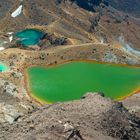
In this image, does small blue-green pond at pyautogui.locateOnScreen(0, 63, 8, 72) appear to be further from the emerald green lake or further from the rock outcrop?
the rock outcrop

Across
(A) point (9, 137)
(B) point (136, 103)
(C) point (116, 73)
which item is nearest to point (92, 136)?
(A) point (9, 137)

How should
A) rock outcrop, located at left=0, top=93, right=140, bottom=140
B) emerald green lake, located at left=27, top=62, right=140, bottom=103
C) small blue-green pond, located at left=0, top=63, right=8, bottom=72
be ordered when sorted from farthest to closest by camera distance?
small blue-green pond, located at left=0, top=63, right=8, bottom=72 < emerald green lake, located at left=27, top=62, right=140, bottom=103 < rock outcrop, located at left=0, top=93, right=140, bottom=140

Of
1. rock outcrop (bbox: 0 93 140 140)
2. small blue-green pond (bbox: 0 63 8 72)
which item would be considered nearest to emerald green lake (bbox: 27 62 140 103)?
small blue-green pond (bbox: 0 63 8 72)

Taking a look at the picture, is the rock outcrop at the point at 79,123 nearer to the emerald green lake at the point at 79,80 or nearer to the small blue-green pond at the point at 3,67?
the emerald green lake at the point at 79,80

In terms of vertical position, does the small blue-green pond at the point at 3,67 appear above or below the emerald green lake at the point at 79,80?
below

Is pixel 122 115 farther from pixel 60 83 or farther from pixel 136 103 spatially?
pixel 60 83

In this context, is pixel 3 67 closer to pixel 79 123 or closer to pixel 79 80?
pixel 79 80

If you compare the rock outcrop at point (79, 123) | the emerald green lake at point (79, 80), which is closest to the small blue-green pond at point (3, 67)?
the emerald green lake at point (79, 80)

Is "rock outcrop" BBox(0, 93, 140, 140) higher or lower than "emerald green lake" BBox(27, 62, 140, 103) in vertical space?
higher

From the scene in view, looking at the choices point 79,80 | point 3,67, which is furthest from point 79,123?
point 3,67
